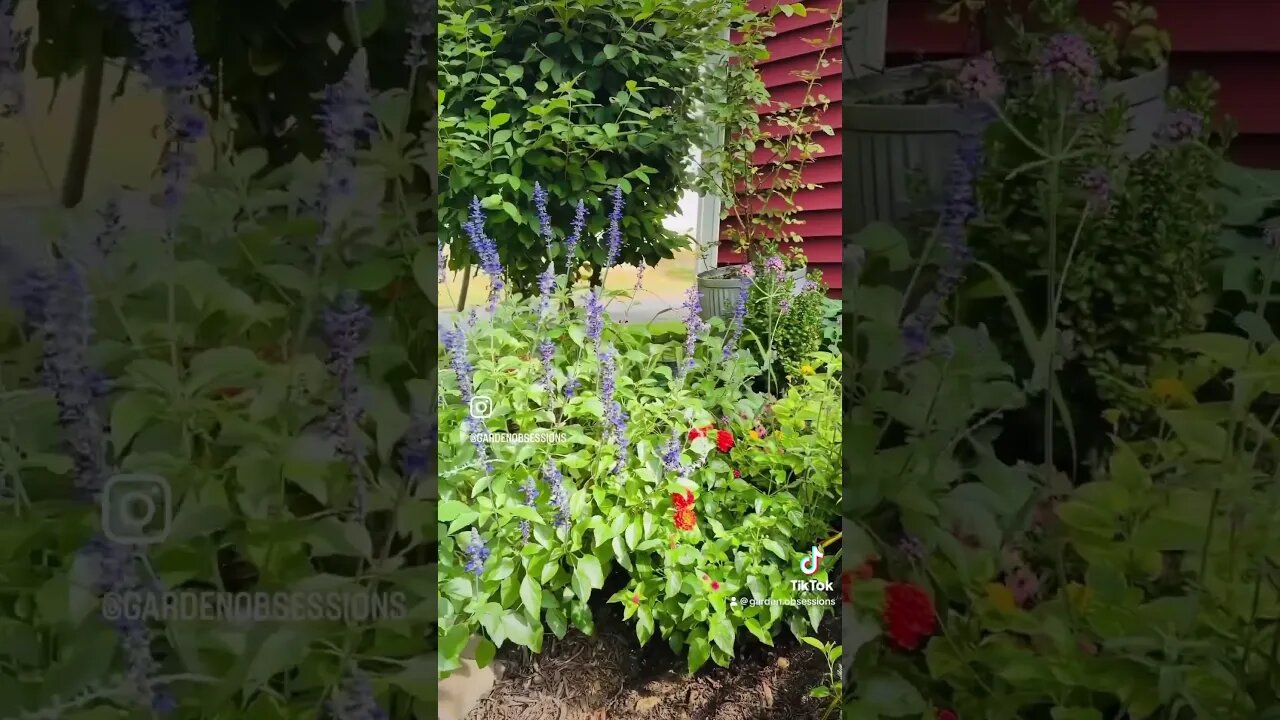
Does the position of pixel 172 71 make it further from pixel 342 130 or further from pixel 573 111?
pixel 573 111

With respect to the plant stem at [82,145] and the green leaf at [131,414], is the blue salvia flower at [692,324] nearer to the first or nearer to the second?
the green leaf at [131,414]

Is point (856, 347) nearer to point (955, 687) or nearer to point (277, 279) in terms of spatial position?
A: point (955, 687)

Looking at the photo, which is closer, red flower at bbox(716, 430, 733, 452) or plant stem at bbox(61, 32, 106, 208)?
plant stem at bbox(61, 32, 106, 208)

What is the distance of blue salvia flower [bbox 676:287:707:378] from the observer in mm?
1773

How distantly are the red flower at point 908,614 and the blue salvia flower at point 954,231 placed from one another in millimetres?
353

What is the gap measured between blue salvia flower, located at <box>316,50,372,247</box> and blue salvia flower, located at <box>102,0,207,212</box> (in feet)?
→ 0.60

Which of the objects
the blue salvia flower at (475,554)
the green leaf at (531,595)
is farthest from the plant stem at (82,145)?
the green leaf at (531,595)

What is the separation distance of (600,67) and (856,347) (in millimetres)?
921

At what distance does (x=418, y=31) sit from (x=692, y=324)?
2.93 feet

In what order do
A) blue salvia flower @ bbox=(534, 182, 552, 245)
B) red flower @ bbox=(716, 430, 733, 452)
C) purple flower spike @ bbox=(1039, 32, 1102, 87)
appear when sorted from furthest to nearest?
red flower @ bbox=(716, 430, 733, 452) < blue salvia flower @ bbox=(534, 182, 552, 245) < purple flower spike @ bbox=(1039, 32, 1102, 87)

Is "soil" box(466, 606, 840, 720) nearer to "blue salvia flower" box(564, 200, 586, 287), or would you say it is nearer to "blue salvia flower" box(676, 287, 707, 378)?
"blue salvia flower" box(676, 287, 707, 378)

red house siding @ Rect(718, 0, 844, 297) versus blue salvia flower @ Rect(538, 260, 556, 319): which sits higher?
red house siding @ Rect(718, 0, 844, 297)

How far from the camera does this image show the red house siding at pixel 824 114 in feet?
5.67

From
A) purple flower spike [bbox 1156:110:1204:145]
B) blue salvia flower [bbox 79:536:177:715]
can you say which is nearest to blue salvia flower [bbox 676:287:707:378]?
purple flower spike [bbox 1156:110:1204:145]
